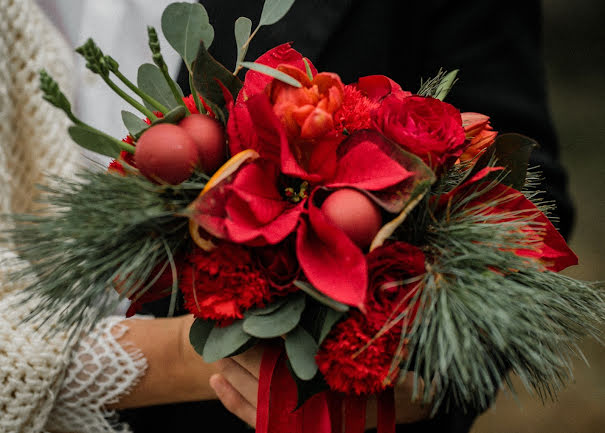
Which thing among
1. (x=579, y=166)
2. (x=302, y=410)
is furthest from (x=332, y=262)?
(x=579, y=166)

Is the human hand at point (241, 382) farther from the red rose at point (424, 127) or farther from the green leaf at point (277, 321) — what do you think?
the red rose at point (424, 127)

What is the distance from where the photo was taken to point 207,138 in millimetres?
312

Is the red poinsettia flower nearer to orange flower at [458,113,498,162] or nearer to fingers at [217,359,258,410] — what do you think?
orange flower at [458,113,498,162]

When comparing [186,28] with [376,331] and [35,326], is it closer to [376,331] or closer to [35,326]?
[376,331]

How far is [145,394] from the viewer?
55 cm

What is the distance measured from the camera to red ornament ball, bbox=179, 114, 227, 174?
31 centimetres

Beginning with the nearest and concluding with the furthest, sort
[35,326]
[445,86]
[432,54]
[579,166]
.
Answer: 1. [445,86]
2. [35,326]
3. [432,54]
4. [579,166]

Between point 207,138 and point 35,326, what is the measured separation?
32 centimetres

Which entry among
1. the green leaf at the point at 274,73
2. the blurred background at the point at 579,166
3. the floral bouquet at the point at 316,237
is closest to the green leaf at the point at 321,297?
the floral bouquet at the point at 316,237

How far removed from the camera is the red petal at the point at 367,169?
11.7 inches

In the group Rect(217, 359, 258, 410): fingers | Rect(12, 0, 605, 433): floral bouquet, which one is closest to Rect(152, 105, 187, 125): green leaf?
Rect(12, 0, 605, 433): floral bouquet

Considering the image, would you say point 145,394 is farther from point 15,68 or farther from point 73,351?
point 15,68

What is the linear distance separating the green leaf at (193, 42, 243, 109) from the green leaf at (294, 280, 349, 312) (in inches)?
5.2

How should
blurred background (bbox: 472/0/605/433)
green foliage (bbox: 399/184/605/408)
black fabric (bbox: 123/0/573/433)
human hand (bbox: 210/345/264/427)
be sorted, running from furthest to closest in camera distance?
blurred background (bbox: 472/0/605/433) < black fabric (bbox: 123/0/573/433) < human hand (bbox: 210/345/264/427) < green foliage (bbox: 399/184/605/408)
